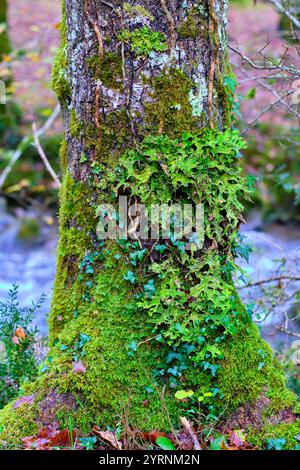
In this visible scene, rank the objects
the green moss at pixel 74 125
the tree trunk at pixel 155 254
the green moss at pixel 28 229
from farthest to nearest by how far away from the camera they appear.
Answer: the green moss at pixel 28 229 < the green moss at pixel 74 125 < the tree trunk at pixel 155 254

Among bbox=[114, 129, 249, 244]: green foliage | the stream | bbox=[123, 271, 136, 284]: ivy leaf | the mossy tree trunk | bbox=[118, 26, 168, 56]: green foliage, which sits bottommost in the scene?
the stream

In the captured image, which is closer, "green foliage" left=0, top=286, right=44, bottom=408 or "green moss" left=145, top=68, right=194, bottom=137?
"green moss" left=145, top=68, right=194, bottom=137

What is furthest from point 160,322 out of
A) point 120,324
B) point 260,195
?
point 260,195

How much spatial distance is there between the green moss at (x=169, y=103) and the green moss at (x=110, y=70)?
17cm

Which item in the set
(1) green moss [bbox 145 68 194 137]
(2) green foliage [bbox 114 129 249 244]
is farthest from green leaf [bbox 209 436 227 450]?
(1) green moss [bbox 145 68 194 137]

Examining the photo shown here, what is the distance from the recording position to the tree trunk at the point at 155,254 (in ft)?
8.74

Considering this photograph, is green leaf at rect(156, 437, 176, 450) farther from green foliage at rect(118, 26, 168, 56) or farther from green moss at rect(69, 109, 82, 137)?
green foliage at rect(118, 26, 168, 56)

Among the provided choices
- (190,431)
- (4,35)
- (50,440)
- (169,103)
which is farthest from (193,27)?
(4,35)

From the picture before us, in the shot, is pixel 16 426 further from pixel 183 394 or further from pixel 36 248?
pixel 36 248

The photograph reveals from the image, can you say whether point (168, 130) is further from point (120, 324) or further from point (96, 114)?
point (120, 324)

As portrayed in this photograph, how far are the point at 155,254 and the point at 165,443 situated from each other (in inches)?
35.1

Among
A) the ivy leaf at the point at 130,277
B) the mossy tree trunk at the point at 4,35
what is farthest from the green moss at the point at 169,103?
the mossy tree trunk at the point at 4,35

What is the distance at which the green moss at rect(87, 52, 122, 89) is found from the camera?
2742mm

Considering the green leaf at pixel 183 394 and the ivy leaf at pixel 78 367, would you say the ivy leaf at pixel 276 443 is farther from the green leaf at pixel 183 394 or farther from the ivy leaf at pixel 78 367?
the ivy leaf at pixel 78 367
